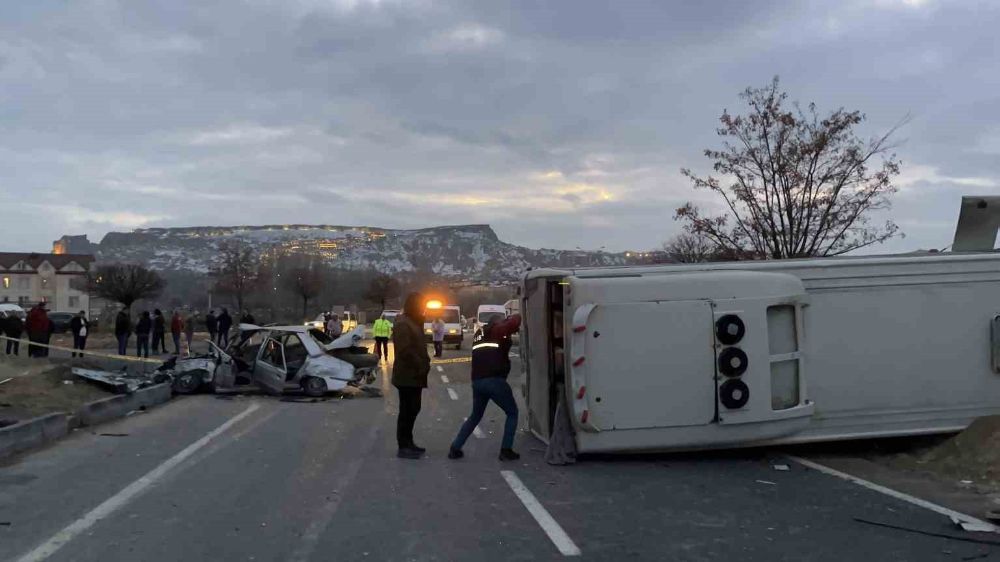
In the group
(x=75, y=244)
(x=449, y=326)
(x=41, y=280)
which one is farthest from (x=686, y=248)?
(x=75, y=244)

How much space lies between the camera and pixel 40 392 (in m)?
15.0

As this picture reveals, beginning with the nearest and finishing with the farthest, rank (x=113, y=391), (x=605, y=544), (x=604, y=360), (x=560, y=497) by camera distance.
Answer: (x=605, y=544) < (x=560, y=497) < (x=604, y=360) < (x=113, y=391)

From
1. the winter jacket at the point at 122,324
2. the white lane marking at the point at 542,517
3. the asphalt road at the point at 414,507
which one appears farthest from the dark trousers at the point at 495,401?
the winter jacket at the point at 122,324

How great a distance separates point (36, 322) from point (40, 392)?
12.0 metres

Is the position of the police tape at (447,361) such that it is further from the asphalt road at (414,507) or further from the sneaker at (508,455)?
the sneaker at (508,455)

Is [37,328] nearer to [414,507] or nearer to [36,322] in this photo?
[36,322]

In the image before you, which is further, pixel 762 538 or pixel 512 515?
pixel 512 515

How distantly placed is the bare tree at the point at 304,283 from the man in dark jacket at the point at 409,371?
7051 centimetres

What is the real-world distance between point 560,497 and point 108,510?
13.3ft

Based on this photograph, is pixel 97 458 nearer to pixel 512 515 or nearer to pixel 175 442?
pixel 175 442

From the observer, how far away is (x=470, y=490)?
327 inches

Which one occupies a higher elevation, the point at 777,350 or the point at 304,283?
the point at 304,283

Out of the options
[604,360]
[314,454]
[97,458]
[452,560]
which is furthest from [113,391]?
[452,560]

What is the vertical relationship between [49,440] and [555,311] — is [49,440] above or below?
below
